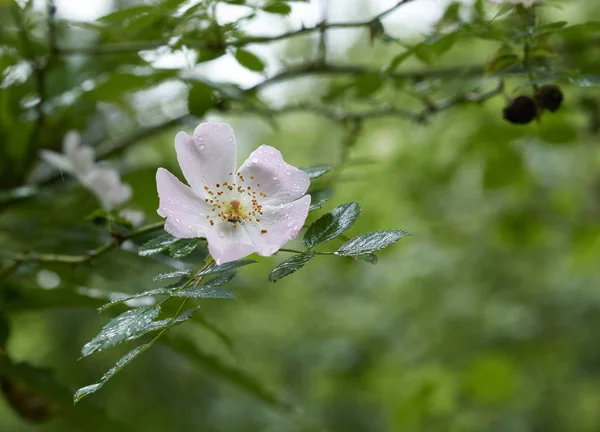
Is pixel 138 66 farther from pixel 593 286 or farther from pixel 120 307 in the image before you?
pixel 593 286

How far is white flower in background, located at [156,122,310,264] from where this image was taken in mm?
388

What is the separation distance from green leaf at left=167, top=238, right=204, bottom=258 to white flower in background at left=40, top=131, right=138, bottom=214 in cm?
28

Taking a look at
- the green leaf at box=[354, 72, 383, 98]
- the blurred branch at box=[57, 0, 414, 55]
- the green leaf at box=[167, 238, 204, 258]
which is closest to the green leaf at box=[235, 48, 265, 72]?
the blurred branch at box=[57, 0, 414, 55]

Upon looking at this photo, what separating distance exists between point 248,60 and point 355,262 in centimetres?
31

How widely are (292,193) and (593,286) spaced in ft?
7.53

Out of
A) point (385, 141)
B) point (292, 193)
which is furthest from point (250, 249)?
point (385, 141)

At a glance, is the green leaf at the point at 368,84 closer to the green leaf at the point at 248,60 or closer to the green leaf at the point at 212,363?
the green leaf at the point at 248,60

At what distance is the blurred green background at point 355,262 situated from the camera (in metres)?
0.70

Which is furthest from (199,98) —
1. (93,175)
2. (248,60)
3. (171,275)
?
(171,275)

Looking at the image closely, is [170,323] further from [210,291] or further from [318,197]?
[318,197]

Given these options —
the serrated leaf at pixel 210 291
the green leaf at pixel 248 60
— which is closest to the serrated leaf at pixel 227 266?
the serrated leaf at pixel 210 291

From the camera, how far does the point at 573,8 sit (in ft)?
8.13

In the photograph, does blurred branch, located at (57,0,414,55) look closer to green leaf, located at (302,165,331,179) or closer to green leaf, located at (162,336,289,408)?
green leaf, located at (302,165,331,179)

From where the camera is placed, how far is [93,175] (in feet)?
2.30
